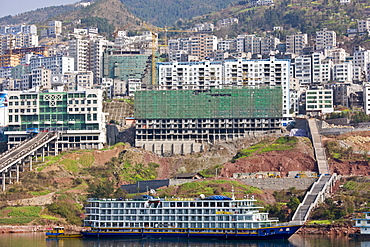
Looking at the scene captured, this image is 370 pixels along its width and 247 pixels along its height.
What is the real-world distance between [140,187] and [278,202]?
86.6ft

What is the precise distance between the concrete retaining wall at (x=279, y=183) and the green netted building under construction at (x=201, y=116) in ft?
94.1

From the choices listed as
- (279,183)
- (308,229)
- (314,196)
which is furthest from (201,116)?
(308,229)

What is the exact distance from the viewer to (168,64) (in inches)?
7505

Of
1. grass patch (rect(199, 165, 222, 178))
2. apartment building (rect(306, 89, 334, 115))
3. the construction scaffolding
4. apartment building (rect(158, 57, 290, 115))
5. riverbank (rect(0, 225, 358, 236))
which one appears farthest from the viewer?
apartment building (rect(158, 57, 290, 115))

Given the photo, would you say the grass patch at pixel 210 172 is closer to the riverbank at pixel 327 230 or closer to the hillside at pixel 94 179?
the hillside at pixel 94 179

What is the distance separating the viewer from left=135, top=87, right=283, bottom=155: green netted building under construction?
163 meters

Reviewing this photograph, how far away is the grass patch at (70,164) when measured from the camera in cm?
14675

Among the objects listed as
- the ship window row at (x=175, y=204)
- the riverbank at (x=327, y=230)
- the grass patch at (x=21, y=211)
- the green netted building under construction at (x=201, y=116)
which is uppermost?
the green netted building under construction at (x=201, y=116)

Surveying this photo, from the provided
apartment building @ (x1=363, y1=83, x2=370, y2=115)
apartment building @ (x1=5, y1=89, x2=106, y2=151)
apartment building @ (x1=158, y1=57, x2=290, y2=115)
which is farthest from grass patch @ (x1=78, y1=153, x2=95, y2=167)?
apartment building @ (x1=363, y1=83, x2=370, y2=115)

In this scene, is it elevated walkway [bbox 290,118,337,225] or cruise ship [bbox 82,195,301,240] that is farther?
elevated walkway [bbox 290,118,337,225]

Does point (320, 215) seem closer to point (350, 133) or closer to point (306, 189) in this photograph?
point (306, 189)

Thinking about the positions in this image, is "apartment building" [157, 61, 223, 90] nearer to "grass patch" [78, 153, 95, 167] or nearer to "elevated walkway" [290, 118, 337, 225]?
"grass patch" [78, 153, 95, 167]

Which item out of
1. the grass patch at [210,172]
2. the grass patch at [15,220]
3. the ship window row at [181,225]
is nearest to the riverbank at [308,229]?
the grass patch at [15,220]

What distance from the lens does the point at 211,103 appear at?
Result: 166 meters
